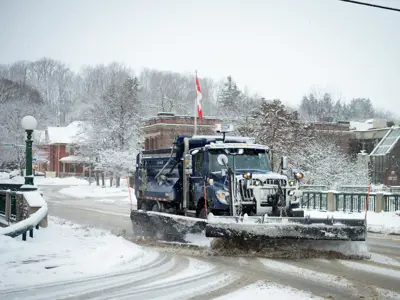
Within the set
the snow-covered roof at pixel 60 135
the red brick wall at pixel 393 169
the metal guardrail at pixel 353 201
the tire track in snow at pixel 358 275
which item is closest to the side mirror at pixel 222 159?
the tire track in snow at pixel 358 275

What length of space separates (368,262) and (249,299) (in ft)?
13.1

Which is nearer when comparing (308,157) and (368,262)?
(368,262)

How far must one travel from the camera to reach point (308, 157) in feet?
120

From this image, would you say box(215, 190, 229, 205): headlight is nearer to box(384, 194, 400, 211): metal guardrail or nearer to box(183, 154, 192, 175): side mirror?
box(183, 154, 192, 175): side mirror

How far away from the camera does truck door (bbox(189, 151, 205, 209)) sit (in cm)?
1306

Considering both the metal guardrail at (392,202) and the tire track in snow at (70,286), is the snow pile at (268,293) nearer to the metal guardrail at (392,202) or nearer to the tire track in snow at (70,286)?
the tire track in snow at (70,286)

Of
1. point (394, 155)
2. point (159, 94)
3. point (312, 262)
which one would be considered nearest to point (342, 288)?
point (312, 262)

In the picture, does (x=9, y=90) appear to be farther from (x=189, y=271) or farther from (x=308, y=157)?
(x=189, y=271)

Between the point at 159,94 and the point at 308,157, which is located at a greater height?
the point at 159,94

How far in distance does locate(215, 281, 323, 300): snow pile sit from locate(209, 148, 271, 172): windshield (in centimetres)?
517

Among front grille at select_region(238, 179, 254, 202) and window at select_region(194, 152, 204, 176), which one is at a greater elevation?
window at select_region(194, 152, 204, 176)

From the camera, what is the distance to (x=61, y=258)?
10.2m

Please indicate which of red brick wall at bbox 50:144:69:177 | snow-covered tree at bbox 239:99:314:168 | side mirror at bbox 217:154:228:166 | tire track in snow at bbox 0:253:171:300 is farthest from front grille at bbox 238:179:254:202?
red brick wall at bbox 50:144:69:177

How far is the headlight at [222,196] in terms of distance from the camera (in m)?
12.0
